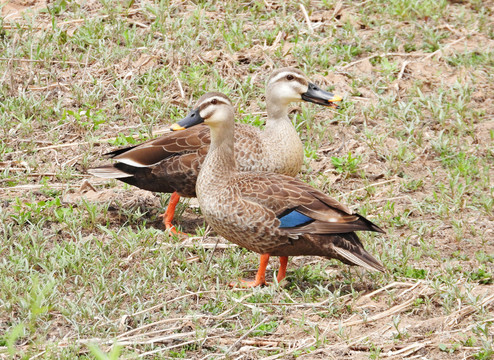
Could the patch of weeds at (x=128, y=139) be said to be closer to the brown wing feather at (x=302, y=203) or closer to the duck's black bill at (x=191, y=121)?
the duck's black bill at (x=191, y=121)

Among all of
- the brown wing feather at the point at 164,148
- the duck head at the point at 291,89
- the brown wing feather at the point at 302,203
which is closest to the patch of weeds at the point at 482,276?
the brown wing feather at the point at 302,203

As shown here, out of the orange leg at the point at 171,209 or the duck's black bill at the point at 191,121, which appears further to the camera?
the orange leg at the point at 171,209

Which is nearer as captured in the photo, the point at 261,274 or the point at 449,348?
the point at 449,348

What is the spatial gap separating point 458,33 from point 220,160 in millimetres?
4715

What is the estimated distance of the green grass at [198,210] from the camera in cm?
516

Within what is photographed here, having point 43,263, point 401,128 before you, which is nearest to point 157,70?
point 401,128

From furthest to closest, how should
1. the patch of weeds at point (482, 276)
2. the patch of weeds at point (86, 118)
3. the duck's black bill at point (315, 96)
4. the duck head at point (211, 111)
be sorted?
the patch of weeds at point (86, 118)
the duck's black bill at point (315, 96)
the duck head at point (211, 111)
the patch of weeds at point (482, 276)

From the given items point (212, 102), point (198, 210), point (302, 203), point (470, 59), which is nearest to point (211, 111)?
point (212, 102)

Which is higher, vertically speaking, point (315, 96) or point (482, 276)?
point (315, 96)

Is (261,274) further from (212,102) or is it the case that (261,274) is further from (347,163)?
(347,163)

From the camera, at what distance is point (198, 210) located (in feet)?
24.2

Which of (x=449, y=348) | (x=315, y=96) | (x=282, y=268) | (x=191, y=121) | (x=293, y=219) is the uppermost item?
(x=191, y=121)

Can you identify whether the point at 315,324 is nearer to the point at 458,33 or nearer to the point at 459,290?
the point at 459,290

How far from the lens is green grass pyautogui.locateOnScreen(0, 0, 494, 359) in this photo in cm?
516
